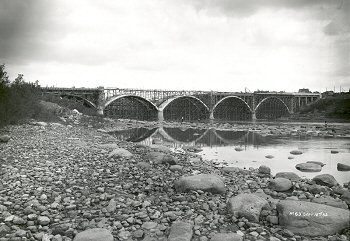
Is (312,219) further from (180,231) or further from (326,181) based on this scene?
(326,181)

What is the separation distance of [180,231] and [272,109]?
104 metres

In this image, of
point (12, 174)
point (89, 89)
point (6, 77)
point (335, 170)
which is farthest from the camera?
point (89, 89)

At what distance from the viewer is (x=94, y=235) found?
19.2ft

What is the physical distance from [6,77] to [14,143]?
892cm

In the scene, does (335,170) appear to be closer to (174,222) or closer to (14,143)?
(174,222)

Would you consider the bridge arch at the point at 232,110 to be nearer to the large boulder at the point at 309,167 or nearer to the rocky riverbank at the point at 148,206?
the large boulder at the point at 309,167

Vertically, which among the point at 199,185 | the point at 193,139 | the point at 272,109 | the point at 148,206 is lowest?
the point at 193,139

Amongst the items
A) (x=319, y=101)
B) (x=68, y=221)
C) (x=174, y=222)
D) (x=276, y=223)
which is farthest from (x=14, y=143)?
(x=319, y=101)

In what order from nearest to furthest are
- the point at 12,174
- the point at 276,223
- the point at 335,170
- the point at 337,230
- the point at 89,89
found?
the point at 337,230 → the point at 276,223 → the point at 12,174 → the point at 335,170 → the point at 89,89

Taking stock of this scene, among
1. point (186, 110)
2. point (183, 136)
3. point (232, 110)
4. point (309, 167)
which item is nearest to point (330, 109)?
point (232, 110)

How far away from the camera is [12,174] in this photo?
8875 mm

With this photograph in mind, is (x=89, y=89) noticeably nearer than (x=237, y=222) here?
No

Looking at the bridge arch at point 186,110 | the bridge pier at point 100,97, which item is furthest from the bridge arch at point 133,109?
the bridge pier at point 100,97

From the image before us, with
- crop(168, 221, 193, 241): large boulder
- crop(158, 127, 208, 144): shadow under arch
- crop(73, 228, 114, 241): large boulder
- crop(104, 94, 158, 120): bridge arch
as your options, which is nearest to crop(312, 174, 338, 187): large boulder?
crop(168, 221, 193, 241): large boulder
